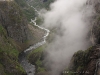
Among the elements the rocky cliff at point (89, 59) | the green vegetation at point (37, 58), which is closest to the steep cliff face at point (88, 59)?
the rocky cliff at point (89, 59)

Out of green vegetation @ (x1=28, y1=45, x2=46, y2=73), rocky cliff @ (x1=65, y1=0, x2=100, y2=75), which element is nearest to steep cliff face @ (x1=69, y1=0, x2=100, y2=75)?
rocky cliff @ (x1=65, y1=0, x2=100, y2=75)

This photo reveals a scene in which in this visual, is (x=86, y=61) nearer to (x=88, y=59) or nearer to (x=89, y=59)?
(x=88, y=59)

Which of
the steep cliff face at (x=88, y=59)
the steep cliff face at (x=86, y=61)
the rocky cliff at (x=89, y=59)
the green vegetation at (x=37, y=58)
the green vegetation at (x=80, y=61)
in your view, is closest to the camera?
the rocky cliff at (x=89, y=59)

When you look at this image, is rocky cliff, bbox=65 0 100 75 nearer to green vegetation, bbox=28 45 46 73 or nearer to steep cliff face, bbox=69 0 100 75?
steep cliff face, bbox=69 0 100 75

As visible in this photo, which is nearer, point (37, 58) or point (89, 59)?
point (89, 59)

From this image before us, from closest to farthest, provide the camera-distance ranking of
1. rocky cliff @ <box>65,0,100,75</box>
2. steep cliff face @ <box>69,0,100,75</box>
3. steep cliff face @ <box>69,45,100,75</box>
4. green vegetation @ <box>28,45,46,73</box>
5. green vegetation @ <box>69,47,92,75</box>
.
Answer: rocky cliff @ <box>65,0,100,75</box>
steep cliff face @ <box>69,45,100,75</box>
steep cliff face @ <box>69,0,100,75</box>
green vegetation @ <box>69,47,92,75</box>
green vegetation @ <box>28,45,46,73</box>

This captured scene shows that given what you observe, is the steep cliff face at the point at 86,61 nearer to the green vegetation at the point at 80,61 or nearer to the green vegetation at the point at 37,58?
the green vegetation at the point at 80,61

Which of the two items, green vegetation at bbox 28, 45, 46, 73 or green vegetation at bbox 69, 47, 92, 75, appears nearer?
green vegetation at bbox 69, 47, 92, 75

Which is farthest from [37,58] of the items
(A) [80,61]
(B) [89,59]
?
(B) [89,59]

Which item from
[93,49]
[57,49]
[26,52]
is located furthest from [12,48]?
[93,49]

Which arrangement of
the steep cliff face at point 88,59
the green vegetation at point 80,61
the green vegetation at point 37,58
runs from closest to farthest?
1. the steep cliff face at point 88,59
2. the green vegetation at point 80,61
3. the green vegetation at point 37,58

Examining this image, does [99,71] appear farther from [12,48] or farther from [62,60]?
[12,48]
